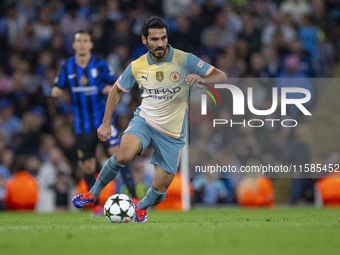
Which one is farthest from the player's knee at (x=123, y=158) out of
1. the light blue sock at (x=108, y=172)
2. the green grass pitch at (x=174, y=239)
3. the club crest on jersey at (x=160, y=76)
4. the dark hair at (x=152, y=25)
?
the dark hair at (x=152, y=25)

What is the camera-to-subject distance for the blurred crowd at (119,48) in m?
14.4

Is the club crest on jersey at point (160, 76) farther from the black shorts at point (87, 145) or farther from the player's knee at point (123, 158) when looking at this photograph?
the black shorts at point (87, 145)

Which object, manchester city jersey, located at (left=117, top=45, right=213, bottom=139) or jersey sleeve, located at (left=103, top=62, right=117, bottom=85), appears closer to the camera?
manchester city jersey, located at (left=117, top=45, right=213, bottom=139)

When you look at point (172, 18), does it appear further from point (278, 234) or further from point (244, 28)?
point (278, 234)

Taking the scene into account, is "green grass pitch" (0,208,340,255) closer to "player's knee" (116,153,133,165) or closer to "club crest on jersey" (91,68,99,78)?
"player's knee" (116,153,133,165)

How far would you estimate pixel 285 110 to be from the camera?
12.5 m

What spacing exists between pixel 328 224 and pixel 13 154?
27.8 ft

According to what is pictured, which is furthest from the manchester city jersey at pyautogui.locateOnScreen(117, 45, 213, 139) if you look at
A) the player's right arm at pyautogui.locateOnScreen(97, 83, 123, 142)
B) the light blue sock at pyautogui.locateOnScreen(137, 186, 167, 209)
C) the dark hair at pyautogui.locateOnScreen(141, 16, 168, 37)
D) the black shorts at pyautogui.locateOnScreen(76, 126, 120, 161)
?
the black shorts at pyautogui.locateOnScreen(76, 126, 120, 161)

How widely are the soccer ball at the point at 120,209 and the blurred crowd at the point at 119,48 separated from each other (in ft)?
17.1

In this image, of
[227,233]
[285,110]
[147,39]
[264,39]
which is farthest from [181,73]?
[264,39]

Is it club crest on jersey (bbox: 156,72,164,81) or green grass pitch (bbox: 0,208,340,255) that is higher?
club crest on jersey (bbox: 156,72,164,81)

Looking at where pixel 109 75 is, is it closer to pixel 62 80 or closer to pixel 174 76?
pixel 62 80

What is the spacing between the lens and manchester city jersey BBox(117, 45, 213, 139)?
834 cm

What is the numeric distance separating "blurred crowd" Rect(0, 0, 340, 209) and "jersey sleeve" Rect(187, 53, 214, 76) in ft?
17.3
